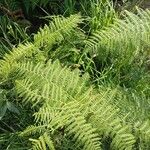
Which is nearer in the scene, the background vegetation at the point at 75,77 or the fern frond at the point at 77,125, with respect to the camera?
the fern frond at the point at 77,125

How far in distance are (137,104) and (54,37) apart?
2.20 ft

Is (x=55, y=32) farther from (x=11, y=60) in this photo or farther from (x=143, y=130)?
(x=143, y=130)

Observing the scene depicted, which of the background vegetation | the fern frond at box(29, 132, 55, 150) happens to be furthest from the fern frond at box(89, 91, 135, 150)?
the fern frond at box(29, 132, 55, 150)

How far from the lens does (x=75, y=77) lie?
8.80 feet

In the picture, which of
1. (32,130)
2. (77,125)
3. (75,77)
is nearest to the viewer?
(77,125)

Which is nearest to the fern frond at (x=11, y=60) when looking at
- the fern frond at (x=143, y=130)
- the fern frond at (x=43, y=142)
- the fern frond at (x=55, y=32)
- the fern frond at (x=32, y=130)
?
the fern frond at (x=55, y=32)

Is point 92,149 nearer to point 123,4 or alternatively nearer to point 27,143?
point 27,143

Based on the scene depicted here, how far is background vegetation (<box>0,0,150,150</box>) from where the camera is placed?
2.45m

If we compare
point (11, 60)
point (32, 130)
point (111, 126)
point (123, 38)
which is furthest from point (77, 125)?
point (123, 38)

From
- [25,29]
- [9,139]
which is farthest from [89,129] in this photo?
[25,29]

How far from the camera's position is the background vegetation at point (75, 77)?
8.05 feet

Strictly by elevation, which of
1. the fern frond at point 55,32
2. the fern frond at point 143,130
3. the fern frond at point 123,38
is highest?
the fern frond at point 55,32

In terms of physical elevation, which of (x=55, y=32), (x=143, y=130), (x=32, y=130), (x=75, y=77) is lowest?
(x=143, y=130)

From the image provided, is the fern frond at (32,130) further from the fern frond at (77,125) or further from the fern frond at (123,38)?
the fern frond at (123,38)
